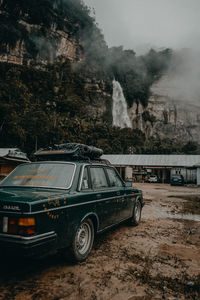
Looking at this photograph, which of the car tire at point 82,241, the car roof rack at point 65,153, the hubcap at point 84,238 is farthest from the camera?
the car roof rack at point 65,153

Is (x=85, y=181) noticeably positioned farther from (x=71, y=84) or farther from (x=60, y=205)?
(x=71, y=84)

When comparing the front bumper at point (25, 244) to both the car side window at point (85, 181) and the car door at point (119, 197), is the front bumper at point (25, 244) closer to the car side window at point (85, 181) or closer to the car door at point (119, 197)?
the car side window at point (85, 181)

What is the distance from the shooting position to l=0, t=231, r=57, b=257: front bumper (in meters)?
2.64

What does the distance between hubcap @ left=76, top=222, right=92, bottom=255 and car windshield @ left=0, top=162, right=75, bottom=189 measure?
80 cm

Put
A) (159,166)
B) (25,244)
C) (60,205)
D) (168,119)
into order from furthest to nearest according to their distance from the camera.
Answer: (168,119)
(159,166)
(60,205)
(25,244)

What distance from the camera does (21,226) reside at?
8.91 feet

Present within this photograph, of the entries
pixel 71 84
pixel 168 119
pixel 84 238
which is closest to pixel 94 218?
pixel 84 238

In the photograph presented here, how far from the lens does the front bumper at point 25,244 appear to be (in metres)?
2.64

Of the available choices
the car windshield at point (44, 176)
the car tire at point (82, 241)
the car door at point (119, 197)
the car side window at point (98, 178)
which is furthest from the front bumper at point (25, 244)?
the car door at point (119, 197)

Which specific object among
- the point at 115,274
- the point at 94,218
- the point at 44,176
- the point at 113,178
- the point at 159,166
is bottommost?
the point at 115,274

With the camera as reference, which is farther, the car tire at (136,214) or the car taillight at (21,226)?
the car tire at (136,214)

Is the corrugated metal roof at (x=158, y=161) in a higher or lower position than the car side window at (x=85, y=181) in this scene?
higher

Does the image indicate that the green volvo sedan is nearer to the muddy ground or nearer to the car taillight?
the car taillight

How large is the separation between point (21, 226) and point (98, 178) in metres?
2.14
